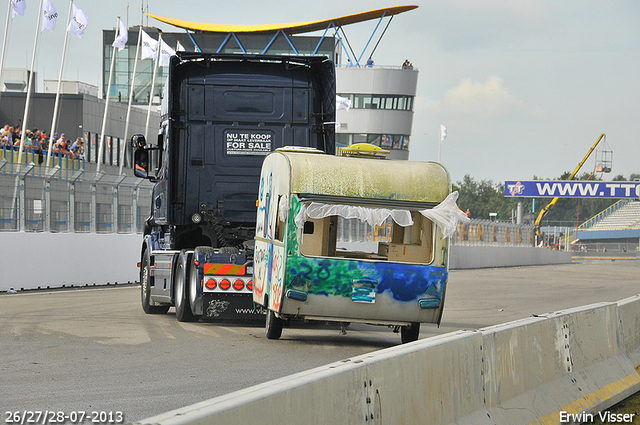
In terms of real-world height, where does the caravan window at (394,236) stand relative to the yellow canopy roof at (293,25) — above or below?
below

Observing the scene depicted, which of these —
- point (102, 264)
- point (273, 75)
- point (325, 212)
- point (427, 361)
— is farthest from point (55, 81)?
point (427, 361)

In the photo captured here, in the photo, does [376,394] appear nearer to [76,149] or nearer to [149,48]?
[76,149]

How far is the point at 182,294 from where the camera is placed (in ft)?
50.4

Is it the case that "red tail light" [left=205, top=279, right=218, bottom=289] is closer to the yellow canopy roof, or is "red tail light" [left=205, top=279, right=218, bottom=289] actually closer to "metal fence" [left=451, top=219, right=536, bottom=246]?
"metal fence" [left=451, top=219, right=536, bottom=246]

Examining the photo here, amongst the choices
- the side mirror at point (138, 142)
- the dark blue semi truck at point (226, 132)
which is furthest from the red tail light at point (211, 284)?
the side mirror at point (138, 142)

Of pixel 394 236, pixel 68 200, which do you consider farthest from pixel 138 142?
pixel 68 200

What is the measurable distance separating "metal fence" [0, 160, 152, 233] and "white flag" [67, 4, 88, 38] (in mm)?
13786

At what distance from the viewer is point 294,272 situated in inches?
481

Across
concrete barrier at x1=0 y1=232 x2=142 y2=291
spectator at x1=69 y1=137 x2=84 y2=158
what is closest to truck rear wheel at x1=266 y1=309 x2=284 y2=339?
concrete barrier at x1=0 y1=232 x2=142 y2=291

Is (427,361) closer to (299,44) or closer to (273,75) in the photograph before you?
(273,75)

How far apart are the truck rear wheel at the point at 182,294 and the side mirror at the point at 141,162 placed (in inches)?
86.8

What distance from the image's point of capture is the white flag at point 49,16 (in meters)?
36.4

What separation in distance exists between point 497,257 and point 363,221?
43489 mm

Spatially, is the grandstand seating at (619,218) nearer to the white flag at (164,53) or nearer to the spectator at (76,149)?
the white flag at (164,53)
